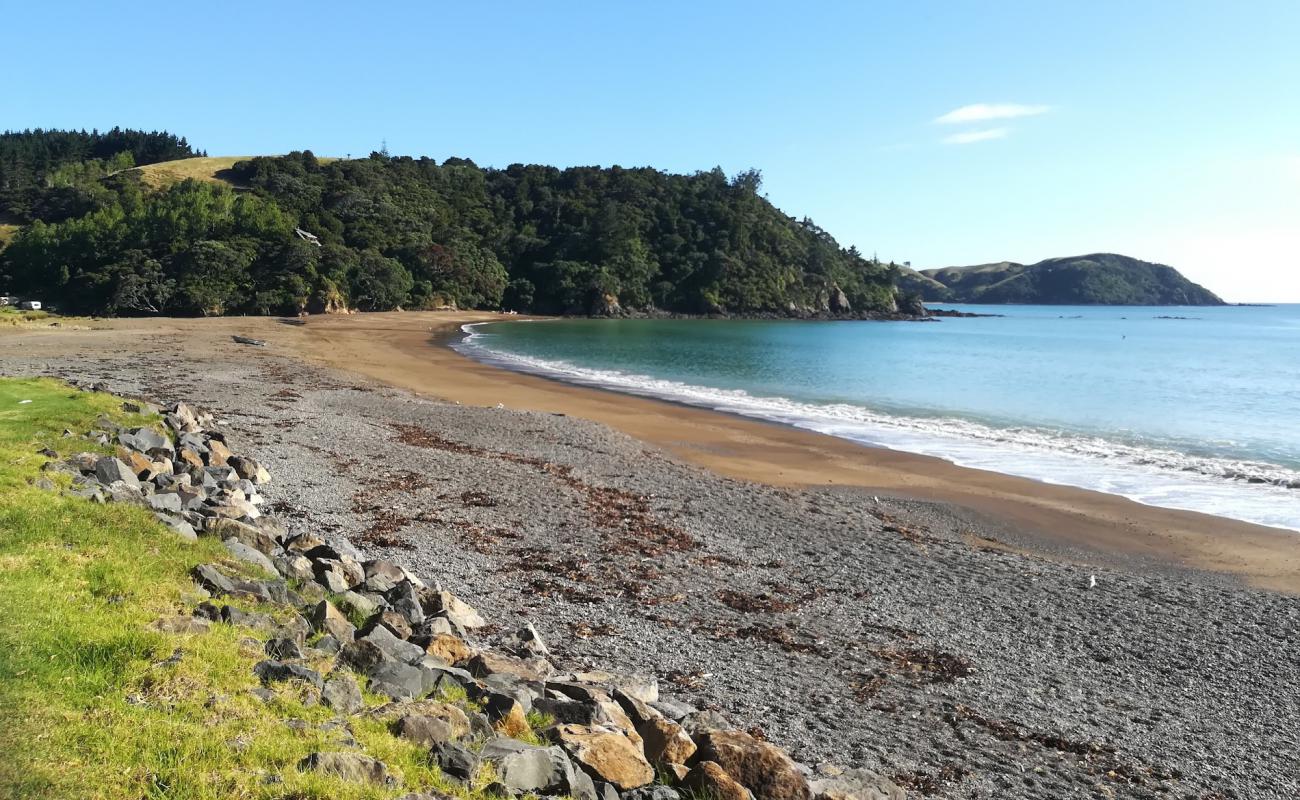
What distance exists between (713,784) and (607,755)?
0.70m

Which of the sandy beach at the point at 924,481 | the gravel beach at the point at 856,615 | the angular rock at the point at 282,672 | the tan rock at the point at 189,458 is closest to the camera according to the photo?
the angular rock at the point at 282,672

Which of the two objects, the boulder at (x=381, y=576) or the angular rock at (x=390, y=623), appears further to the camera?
the boulder at (x=381, y=576)

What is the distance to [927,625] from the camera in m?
9.46

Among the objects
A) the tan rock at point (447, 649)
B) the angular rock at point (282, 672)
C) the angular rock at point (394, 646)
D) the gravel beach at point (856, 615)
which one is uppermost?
the angular rock at point (282, 672)

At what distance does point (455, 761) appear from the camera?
4582 mm

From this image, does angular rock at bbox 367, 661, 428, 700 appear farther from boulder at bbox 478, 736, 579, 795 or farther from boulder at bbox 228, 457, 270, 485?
boulder at bbox 228, 457, 270, 485

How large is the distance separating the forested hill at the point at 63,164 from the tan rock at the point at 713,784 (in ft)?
338

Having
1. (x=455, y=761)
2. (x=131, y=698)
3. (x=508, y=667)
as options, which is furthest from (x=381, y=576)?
(x=455, y=761)

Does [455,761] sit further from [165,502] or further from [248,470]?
[248,470]

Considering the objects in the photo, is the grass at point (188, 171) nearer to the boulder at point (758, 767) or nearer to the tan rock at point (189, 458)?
the tan rock at point (189, 458)

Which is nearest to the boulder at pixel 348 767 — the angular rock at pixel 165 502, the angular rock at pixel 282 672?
the angular rock at pixel 282 672

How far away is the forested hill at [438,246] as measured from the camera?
7000 cm

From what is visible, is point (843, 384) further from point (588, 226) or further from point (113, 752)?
point (588, 226)

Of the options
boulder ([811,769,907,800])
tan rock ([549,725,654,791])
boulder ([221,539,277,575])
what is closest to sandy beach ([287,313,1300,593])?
boulder ([811,769,907,800])
